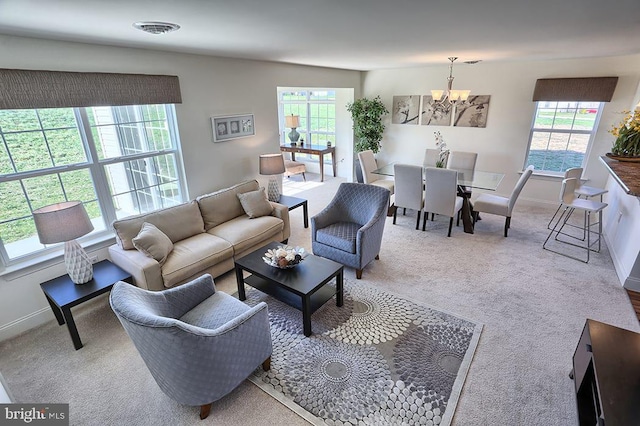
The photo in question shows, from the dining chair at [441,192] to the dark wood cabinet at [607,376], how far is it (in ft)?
7.80

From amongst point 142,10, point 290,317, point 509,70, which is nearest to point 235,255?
point 290,317

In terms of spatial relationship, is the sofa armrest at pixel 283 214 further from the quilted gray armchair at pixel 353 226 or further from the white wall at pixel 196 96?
the white wall at pixel 196 96

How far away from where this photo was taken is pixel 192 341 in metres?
1.72

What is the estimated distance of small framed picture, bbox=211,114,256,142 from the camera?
3998 mm

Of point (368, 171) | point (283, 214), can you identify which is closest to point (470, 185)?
point (368, 171)

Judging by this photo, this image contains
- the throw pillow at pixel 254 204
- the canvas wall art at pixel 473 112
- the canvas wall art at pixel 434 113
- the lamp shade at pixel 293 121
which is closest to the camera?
the throw pillow at pixel 254 204

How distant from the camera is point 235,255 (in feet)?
11.2

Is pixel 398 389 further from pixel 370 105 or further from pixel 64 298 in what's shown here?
pixel 370 105

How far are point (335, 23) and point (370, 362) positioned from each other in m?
2.43

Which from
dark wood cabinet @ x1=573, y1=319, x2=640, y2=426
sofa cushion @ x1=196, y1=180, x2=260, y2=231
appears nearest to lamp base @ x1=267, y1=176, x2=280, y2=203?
sofa cushion @ x1=196, y1=180, x2=260, y2=231

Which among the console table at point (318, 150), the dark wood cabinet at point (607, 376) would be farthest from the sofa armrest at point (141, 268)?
the console table at point (318, 150)

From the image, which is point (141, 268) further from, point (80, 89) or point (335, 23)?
point (335, 23)

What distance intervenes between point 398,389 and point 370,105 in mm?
5425

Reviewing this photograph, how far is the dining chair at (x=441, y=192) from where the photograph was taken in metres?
4.09
